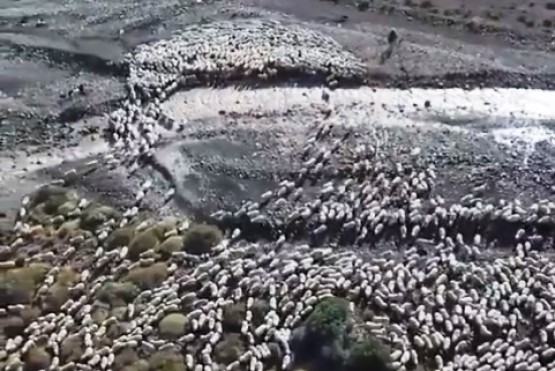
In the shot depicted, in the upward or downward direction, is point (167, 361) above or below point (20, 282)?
below

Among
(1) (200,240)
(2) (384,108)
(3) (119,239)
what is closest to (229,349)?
(1) (200,240)

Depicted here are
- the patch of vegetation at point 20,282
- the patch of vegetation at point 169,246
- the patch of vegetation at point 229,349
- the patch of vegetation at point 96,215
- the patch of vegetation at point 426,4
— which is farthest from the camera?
the patch of vegetation at point 426,4

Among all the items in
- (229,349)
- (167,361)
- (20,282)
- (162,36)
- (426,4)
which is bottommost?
(167,361)

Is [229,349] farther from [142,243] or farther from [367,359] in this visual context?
[142,243]

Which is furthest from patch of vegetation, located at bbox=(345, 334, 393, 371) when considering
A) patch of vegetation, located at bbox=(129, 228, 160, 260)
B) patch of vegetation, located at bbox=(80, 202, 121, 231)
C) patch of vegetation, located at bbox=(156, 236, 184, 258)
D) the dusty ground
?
patch of vegetation, located at bbox=(80, 202, 121, 231)

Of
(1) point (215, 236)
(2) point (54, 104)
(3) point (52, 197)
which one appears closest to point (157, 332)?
(1) point (215, 236)

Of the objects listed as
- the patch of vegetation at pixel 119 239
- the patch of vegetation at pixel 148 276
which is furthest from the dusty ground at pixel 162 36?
the patch of vegetation at pixel 148 276

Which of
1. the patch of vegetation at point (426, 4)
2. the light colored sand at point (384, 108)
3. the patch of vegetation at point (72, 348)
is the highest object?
the patch of vegetation at point (426, 4)

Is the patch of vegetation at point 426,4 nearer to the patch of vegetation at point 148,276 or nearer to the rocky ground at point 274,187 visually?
the rocky ground at point 274,187

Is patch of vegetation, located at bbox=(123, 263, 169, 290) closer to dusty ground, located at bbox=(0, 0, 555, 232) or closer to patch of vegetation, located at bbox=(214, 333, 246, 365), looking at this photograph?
patch of vegetation, located at bbox=(214, 333, 246, 365)
